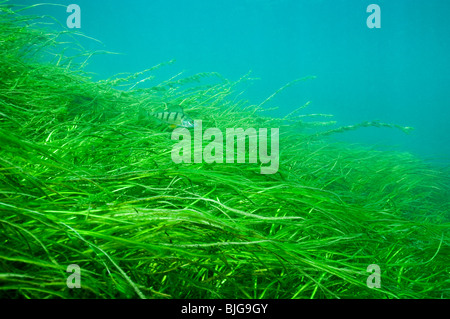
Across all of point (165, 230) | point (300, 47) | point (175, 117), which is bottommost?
point (165, 230)

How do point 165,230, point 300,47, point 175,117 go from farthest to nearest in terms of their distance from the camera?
point 300,47
point 175,117
point 165,230

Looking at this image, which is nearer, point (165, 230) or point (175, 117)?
point (165, 230)

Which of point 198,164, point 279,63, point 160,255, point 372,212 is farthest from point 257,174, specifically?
point 279,63

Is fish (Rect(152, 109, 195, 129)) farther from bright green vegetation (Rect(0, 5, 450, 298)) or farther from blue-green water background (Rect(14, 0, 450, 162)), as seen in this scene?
blue-green water background (Rect(14, 0, 450, 162))

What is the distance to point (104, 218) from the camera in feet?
3.63

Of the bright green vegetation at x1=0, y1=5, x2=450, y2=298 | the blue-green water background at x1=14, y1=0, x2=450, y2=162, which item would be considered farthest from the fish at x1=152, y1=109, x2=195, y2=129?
the blue-green water background at x1=14, y1=0, x2=450, y2=162

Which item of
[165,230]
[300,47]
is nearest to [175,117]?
[165,230]

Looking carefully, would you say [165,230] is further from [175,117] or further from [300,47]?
[300,47]

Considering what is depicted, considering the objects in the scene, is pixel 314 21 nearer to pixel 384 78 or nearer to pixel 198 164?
pixel 384 78

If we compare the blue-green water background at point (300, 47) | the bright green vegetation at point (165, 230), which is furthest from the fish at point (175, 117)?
the blue-green water background at point (300, 47)

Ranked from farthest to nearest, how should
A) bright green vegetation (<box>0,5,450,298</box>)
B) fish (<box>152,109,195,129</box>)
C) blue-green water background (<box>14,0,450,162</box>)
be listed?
blue-green water background (<box>14,0,450,162</box>), fish (<box>152,109,195,129</box>), bright green vegetation (<box>0,5,450,298</box>)

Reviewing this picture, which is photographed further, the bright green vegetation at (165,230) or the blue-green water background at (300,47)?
the blue-green water background at (300,47)

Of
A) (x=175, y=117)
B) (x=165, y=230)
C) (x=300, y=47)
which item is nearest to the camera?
(x=165, y=230)

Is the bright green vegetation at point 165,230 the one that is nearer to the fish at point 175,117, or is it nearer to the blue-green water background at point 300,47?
the fish at point 175,117
